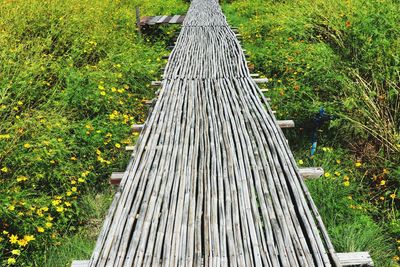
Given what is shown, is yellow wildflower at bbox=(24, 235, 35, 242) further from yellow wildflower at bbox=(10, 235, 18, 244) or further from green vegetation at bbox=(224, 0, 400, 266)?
green vegetation at bbox=(224, 0, 400, 266)

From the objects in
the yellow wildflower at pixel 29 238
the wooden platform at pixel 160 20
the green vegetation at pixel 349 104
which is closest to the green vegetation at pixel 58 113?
the yellow wildflower at pixel 29 238

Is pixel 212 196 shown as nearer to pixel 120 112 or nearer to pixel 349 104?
pixel 349 104

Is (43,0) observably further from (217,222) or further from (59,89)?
(217,222)

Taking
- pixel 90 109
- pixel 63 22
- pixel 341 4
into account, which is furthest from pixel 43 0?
pixel 341 4

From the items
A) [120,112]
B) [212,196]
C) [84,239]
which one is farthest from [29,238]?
[120,112]

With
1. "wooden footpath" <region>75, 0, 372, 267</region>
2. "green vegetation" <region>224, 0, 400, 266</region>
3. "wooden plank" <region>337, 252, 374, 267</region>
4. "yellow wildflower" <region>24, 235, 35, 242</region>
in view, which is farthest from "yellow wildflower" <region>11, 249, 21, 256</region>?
"green vegetation" <region>224, 0, 400, 266</region>

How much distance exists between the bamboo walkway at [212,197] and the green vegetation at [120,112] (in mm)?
825

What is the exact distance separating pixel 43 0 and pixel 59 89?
3.05 metres

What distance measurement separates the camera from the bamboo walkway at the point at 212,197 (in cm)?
187

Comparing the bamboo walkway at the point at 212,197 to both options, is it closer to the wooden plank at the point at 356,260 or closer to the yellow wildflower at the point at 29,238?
the wooden plank at the point at 356,260

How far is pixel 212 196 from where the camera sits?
7.40ft

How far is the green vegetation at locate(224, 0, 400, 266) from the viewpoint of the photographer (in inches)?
121

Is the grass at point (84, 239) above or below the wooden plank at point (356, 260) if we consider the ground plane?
below

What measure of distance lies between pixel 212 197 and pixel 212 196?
Result: 0.01m
